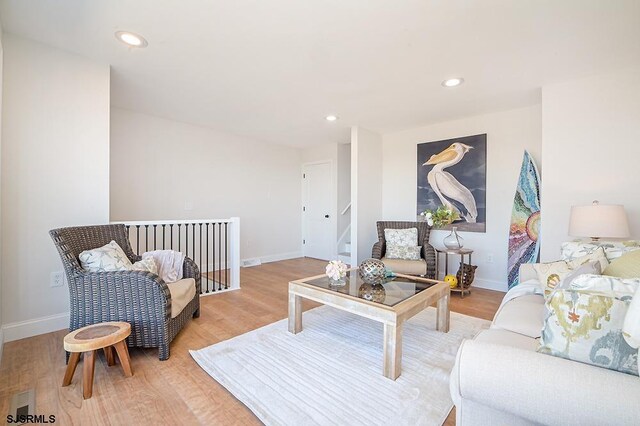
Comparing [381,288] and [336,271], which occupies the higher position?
[336,271]

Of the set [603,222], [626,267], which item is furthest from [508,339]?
[603,222]

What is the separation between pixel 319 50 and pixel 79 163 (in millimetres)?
2286

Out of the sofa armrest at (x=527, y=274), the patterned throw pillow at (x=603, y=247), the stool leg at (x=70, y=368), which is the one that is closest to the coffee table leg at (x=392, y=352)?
the sofa armrest at (x=527, y=274)

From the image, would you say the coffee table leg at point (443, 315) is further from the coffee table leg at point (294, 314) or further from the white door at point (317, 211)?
the white door at point (317, 211)

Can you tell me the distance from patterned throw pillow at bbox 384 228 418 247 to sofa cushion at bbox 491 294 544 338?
1936 millimetres

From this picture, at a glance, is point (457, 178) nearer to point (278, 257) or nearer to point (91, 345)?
point (278, 257)

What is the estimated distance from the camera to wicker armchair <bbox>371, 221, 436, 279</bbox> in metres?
3.56

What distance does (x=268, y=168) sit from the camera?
568cm

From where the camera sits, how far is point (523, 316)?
1663mm

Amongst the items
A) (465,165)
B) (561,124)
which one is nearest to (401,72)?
(561,124)

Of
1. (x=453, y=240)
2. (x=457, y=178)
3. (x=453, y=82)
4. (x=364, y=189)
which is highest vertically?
(x=453, y=82)

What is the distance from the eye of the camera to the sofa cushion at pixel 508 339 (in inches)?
53.3

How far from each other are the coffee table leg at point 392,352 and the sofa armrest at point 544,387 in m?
0.78

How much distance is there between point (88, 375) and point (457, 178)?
4.33m
